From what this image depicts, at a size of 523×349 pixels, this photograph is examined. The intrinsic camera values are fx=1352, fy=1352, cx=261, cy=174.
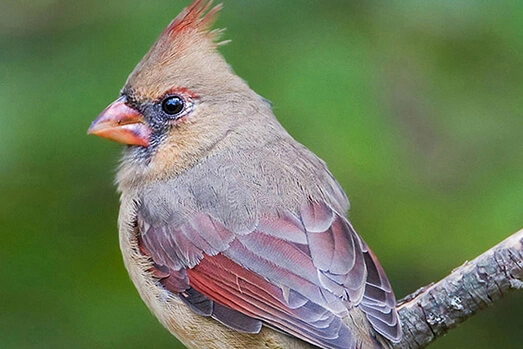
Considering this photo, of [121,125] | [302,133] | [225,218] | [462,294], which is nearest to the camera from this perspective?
[462,294]

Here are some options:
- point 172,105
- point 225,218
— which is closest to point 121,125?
point 172,105

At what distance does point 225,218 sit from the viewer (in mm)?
4895

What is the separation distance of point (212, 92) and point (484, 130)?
109cm

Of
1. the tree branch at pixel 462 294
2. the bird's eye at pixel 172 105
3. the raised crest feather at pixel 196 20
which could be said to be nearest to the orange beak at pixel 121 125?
the bird's eye at pixel 172 105

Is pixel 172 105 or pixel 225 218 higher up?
pixel 172 105

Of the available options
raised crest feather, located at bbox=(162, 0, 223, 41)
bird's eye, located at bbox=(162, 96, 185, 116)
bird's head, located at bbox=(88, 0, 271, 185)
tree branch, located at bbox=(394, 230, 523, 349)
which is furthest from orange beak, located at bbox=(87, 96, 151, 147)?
tree branch, located at bbox=(394, 230, 523, 349)

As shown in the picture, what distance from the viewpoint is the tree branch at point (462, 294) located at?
14.8 feet

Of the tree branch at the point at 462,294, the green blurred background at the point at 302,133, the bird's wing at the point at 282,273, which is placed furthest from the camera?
the green blurred background at the point at 302,133

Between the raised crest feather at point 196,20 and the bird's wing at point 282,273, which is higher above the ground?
the raised crest feather at point 196,20

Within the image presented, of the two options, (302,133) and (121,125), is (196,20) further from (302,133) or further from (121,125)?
(302,133)

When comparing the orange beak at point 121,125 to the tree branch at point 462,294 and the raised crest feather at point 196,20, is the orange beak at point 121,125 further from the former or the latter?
the tree branch at point 462,294

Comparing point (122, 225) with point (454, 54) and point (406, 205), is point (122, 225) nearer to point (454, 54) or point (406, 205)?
point (406, 205)

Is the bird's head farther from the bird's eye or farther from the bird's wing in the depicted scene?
the bird's wing

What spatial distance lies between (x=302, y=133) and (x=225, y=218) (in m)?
0.65
